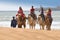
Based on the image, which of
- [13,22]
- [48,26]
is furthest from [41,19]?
[13,22]

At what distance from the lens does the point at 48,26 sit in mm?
19547

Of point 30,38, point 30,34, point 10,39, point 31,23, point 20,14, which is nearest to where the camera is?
point 10,39

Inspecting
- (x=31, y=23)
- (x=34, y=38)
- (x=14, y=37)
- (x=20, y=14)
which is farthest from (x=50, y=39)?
(x=31, y=23)

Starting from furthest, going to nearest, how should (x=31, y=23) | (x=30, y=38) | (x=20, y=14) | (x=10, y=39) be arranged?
(x=31, y=23), (x=20, y=14), (x=30, y=38), (x=10, y=39)

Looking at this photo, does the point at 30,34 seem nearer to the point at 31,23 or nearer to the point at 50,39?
the point at 50,39

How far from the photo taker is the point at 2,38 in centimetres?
858

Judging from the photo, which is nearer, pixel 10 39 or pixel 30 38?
pixel 10 39

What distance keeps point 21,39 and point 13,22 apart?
37.2 ft

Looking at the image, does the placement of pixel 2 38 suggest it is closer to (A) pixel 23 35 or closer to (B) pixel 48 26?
(A) pixel 23 35

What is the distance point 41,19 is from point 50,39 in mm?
10101

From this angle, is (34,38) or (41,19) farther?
(41,19)

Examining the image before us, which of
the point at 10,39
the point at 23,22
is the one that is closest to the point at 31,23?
the point at 23,22

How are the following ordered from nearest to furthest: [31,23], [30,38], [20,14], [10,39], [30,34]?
1. [10,39]
2. [30,38]
3. [30,34]
4. [20,14]
5. [31,23]

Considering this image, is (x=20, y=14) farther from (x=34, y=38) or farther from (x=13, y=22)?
(x=34, y=38)
